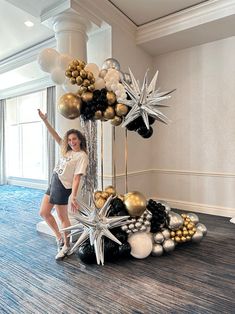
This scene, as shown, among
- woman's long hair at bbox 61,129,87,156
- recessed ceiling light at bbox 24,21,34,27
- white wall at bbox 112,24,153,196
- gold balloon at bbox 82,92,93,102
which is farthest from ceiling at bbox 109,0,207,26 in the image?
woman's long hair at bbox 61,129,87,156

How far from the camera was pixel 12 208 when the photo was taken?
4.76 meters

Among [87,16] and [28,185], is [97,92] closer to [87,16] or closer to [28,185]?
[87,16]

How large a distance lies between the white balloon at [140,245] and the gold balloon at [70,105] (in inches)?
56.8

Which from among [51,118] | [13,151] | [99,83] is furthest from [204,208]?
[13,151]

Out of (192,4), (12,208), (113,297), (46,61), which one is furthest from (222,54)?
(12,208)

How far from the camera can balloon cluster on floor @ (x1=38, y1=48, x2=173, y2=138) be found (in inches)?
97.2

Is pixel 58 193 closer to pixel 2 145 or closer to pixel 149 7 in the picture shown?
pixel 149 7

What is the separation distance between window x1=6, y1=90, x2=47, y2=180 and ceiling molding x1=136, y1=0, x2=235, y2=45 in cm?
374

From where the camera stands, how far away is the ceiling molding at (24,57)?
15.1 ft

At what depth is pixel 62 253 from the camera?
2576mm

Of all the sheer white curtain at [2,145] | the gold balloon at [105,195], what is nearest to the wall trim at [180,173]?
the gold balloon at [105,195]

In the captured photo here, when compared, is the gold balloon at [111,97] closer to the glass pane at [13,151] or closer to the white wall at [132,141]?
the white wall at [132,141]

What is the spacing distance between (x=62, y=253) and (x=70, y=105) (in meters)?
1.56

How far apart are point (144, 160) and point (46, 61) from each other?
2791 mm
